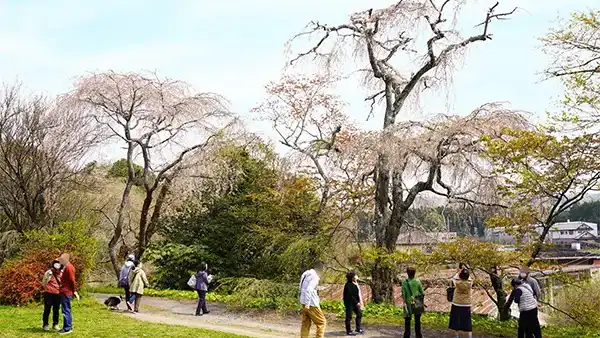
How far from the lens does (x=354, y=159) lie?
19422 mm

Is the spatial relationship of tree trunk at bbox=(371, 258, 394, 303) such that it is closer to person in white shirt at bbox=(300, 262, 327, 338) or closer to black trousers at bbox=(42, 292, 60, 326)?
person in white shirt at bbox=(300, 262, 327, 338)

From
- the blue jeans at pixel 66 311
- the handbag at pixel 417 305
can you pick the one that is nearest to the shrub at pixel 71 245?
the blue jeans at pixel 66 311

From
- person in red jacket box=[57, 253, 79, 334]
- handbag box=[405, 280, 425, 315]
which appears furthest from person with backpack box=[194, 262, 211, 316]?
handbag box=[405, 280, 425, 315]

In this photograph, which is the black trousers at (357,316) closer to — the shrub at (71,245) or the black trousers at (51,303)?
the black trousers at (51,303)

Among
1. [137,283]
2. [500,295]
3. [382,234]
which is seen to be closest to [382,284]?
[382,234]

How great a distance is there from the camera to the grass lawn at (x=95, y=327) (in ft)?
40.3

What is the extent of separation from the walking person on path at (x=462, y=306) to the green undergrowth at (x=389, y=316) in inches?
89.3

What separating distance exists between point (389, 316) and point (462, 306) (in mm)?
4595

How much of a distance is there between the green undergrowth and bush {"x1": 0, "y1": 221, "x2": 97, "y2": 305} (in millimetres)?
3871

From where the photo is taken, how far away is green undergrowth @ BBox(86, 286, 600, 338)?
1382 cm

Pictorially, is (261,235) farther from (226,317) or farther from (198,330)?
(198,330)

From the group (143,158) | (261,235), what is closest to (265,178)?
(261,235)

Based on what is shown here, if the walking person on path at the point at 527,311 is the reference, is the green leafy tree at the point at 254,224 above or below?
above

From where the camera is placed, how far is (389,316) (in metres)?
16.1
